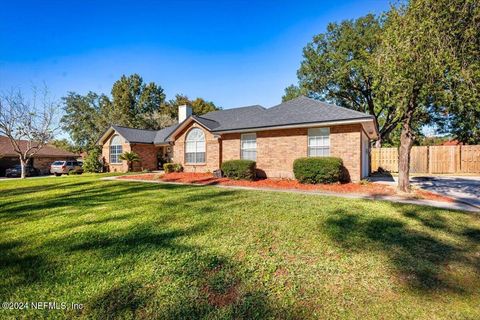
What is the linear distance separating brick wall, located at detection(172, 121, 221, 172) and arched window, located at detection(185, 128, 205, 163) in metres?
0.32

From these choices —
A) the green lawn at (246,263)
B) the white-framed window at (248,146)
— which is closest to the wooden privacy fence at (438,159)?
the white-framed window at (248,146)

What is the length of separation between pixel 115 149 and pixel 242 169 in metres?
17.8

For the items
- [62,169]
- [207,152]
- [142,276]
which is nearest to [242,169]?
[207,152]

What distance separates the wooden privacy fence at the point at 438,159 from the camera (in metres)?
19.2

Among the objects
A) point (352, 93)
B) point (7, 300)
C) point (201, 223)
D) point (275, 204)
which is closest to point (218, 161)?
point (275, 204)

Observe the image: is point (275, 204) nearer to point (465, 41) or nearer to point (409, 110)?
point (409, 110)

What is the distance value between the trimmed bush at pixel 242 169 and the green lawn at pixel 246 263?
727 centimetres

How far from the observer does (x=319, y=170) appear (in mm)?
12000

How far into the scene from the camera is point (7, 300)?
9.76ft

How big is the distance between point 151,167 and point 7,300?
79.7 ft

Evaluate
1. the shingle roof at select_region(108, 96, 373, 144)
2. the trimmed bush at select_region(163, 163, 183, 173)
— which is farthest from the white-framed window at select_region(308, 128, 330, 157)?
the trimmed bush at select_region(163, 163, 183, 173)

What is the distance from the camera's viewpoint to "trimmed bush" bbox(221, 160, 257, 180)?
558 inches

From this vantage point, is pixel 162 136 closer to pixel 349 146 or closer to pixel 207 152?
pixel 207 152

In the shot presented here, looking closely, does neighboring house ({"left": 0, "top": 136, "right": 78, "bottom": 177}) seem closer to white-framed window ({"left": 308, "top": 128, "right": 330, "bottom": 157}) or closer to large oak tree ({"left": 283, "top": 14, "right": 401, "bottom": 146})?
white-framed window ({"left": 308, "top": 128, "right": 330, "bottom": 157})
